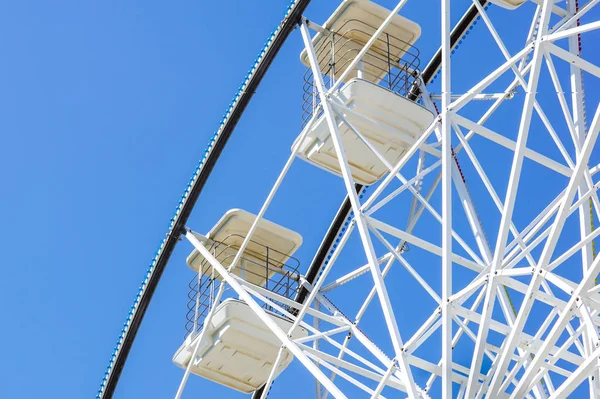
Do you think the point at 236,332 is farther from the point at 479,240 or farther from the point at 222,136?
the point at 479,240

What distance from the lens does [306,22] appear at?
22.4 metres

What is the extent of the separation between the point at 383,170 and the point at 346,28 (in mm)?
3140

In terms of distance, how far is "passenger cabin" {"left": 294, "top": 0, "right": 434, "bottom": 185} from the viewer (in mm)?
21516

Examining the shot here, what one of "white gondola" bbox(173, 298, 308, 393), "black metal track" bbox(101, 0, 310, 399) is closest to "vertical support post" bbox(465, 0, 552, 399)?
"black metal track" bbox(101, 0, 310, 399)

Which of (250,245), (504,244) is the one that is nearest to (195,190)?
(250,245)

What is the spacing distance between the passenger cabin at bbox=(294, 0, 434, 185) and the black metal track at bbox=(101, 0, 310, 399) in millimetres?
1291

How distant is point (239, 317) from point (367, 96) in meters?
4.97

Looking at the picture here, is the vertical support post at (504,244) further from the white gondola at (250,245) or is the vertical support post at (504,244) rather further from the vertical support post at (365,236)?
the white gondola at (250,245)

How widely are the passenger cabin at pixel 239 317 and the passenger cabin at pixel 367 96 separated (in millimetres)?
2605

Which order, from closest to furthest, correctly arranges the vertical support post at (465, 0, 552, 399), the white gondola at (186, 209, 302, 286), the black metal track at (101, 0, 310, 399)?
the vertical support post at (465, 0, 552, 399) → the black metal track at (101, 0, 310, 399) → the white gondola at (186, 209, 302, 286)

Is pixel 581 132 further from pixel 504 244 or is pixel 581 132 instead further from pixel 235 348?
pixel 235 348

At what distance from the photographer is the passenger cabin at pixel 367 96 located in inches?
847

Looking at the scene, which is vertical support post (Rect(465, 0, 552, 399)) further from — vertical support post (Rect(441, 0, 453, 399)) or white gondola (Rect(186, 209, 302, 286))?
white gondola (Rect(186, 209, 302, 286))

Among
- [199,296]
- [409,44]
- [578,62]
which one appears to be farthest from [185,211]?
[578,62]
